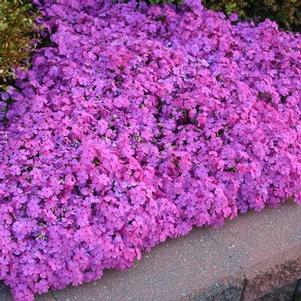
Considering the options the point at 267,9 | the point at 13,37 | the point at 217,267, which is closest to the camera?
the point at 217,267

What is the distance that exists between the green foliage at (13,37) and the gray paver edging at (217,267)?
1181 millimetres

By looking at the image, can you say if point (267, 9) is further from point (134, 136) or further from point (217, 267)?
point (217, 267)

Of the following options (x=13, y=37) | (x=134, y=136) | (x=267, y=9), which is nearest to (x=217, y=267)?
(x=134, y=136)

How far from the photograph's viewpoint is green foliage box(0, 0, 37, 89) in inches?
128

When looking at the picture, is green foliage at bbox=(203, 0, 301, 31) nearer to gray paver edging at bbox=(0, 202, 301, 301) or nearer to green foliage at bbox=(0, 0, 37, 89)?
green foliage at bbox=(0, 0, 37, 89)

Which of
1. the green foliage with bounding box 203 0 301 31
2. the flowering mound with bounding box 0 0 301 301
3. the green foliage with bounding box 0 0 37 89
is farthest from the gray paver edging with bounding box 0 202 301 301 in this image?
the green foliage with bounding box 203 0 301 31

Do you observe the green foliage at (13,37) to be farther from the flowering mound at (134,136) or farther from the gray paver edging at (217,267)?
the gray paver edging at (217,267)

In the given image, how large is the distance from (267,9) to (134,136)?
68.9 inches

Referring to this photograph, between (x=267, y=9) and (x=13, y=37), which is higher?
(x=267, y=9)

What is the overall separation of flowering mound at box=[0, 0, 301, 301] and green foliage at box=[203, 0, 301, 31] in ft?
0.49

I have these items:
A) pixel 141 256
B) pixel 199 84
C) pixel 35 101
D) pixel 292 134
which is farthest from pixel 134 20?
pixel 141 256

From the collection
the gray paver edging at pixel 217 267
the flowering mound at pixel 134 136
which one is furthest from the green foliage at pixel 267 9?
the gray paver edging at pixel 217 267

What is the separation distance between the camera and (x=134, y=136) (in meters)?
3.12

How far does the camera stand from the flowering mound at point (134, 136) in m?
2.64
